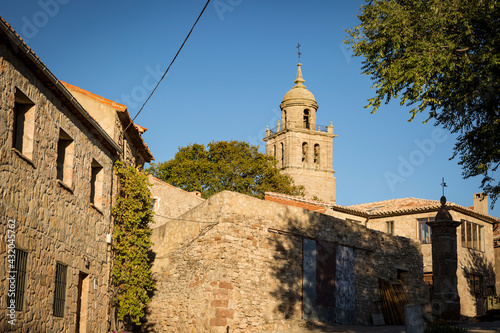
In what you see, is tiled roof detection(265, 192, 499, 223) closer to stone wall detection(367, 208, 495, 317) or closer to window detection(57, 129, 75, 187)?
stone wall detection(367, 208, 495, 317)

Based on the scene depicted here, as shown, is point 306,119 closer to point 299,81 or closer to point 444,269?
point 299,81

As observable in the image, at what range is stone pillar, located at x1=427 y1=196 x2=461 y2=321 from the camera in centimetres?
1948

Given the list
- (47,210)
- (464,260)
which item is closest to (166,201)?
(47,210)

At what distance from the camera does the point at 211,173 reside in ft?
156

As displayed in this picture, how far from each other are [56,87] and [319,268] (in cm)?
1312

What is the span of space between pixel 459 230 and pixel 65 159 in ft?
91.9

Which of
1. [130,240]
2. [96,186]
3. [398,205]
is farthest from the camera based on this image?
[398,205]

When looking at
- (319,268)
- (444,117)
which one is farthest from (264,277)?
(444,117)

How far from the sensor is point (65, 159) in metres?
A: 13.9

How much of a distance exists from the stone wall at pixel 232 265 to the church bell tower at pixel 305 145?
5105cm

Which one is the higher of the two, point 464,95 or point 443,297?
point 464,95

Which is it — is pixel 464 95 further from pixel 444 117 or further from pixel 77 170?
pixel 77 170

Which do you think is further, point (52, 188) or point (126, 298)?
point (126, 298)

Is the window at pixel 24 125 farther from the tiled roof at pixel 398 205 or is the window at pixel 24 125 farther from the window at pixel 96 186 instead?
the tiled roof at pixel 398 205
